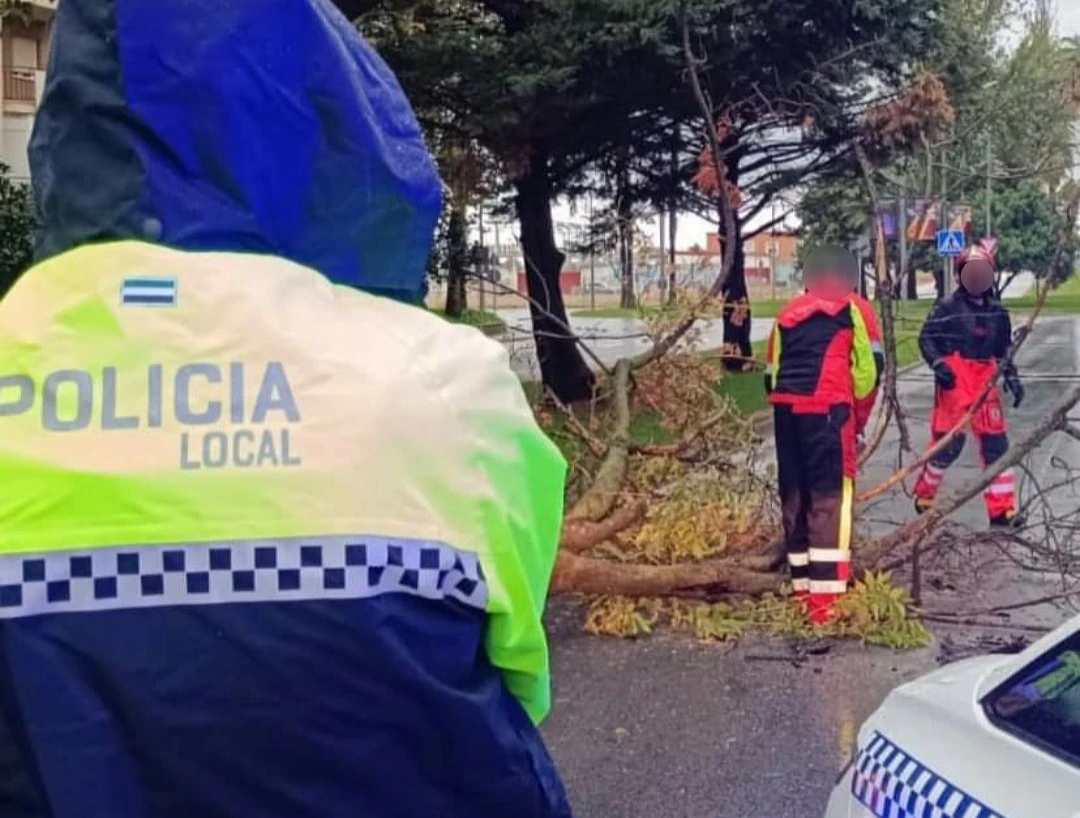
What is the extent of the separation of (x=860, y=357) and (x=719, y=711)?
6.31 feet

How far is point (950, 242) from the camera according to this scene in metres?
20.4

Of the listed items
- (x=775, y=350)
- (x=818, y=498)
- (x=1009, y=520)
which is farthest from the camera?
(x=1009, y=520)

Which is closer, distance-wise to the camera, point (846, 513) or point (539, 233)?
point (846, 513)

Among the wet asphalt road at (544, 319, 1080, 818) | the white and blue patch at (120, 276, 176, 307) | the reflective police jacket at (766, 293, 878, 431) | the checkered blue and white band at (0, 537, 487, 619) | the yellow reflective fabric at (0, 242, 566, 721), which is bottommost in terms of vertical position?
the wet asphalt road at (544, 319, 1080, 818)

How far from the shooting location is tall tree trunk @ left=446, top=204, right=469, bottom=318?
50.4 ft

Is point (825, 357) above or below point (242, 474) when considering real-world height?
below

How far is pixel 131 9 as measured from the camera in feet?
4.41

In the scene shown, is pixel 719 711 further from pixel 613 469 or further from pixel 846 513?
pixel 613 469

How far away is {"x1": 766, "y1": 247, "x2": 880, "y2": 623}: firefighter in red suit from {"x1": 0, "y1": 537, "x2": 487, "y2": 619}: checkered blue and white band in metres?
5.44

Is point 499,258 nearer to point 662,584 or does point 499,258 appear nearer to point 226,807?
point 662,584

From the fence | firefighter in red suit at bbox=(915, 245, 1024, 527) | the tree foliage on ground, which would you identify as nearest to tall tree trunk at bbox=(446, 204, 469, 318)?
the fence

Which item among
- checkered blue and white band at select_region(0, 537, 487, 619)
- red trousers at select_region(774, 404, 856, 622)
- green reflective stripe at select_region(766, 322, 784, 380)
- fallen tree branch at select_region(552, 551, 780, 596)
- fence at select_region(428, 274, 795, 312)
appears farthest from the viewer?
fence at select_region(428, 274, 795, 312)

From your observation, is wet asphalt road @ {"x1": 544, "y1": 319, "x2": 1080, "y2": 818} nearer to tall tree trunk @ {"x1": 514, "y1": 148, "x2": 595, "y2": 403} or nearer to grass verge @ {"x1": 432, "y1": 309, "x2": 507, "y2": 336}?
grass verge @ {"x1": 432, "y1": 309, "x2": 507, "y2": 336}

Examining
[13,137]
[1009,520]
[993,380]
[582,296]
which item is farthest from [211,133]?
[13,137]
